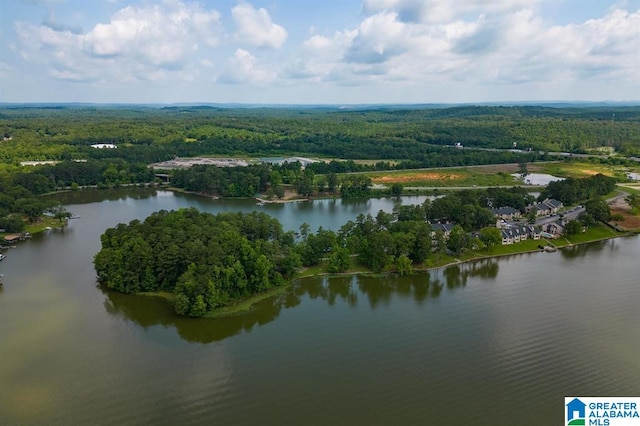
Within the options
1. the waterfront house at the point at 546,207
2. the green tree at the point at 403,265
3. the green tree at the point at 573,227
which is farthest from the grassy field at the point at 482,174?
the green tree at the point at 403,265

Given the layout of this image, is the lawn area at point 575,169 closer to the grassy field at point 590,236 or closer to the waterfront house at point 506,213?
the grassy field at point 590,236

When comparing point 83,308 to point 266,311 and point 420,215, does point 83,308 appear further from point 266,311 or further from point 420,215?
point 420,215

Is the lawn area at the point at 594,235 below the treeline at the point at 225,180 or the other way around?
below

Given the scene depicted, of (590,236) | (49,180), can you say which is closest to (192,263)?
→ (590,236)

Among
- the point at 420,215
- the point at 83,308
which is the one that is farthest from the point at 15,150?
the point at 420,215

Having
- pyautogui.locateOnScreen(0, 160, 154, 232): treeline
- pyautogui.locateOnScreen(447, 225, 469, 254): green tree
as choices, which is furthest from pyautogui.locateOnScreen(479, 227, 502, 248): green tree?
pyautogui.locateOnScreen(0, 160, 154, 232): treeline

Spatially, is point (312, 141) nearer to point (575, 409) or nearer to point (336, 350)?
point (336, 350)

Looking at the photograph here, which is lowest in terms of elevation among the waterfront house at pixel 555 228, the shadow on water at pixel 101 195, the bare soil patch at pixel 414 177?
the shadow on water at pixel 101 195
